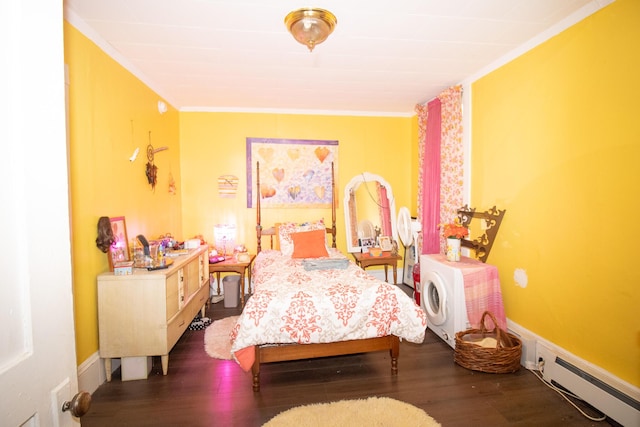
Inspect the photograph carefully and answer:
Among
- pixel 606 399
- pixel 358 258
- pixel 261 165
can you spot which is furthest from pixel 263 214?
pixel 606 399

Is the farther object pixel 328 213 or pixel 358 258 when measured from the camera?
pixel 328 213

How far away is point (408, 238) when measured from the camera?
14.9 ft

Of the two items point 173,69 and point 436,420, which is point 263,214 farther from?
point 436,420

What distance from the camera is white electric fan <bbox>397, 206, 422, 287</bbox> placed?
14.7 feet

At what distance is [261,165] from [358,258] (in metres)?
1.94

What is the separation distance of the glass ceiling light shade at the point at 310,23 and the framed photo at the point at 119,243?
6.92 ft

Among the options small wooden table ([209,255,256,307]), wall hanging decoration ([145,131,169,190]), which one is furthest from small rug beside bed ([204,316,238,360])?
wall hanging decoration ([145,131,169,190])

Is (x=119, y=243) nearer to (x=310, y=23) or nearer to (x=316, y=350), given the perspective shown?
(x=316, y=350)

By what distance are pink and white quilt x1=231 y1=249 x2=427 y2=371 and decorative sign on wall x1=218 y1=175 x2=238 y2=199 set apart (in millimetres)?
2269

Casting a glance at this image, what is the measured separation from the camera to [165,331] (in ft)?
7.98

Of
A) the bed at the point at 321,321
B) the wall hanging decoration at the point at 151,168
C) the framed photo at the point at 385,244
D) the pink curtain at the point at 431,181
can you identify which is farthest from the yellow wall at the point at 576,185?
the wall hanging decoration at the point at 151,168

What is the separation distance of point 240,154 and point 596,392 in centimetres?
442

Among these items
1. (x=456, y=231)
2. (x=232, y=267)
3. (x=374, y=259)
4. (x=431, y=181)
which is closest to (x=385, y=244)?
(x=374, y=259)

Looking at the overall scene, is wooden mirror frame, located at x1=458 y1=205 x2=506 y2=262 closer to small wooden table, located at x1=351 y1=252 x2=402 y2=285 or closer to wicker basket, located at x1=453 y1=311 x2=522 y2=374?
wicker basket, located at x1=453 y1=311 x2=522 y2=374
